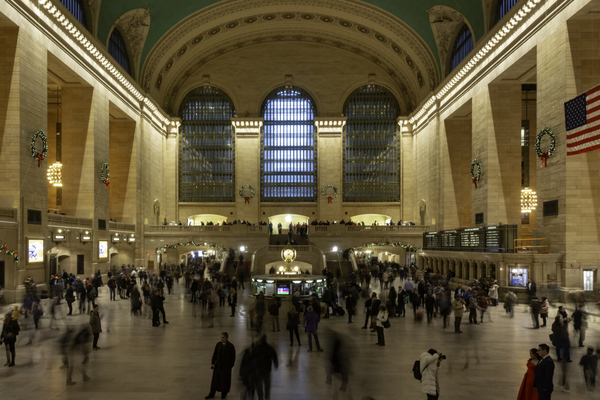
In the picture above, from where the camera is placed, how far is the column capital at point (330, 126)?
142ft

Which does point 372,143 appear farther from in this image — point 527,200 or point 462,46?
point 527,200

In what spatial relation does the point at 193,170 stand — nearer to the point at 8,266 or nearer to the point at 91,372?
the point at 8,266

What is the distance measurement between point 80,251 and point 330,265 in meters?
13.9

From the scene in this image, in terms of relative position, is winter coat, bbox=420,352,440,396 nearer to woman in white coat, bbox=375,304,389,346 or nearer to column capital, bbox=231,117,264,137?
woman in white coat, bbox=375,304,389,346

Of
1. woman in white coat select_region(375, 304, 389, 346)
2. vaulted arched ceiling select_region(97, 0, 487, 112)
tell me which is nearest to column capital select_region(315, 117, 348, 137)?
vaulted arched ceiling select_region(97, 0, 487, 112)

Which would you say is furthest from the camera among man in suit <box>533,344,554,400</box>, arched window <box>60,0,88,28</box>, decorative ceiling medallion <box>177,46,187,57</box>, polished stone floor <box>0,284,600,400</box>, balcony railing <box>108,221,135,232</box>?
decorative ceiling medallion <box>177,46,187,57</box>

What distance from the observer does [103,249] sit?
90.7ft

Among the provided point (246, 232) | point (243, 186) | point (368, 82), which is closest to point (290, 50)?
point (368, 82)

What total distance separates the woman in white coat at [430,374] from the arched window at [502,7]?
21.9 meters

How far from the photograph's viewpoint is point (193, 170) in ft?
145

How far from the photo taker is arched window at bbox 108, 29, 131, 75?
30.5 m

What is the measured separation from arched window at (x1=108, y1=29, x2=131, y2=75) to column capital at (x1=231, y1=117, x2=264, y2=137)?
11519mm

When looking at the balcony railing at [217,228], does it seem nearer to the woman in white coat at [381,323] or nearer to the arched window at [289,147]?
the arched window at [289,147]

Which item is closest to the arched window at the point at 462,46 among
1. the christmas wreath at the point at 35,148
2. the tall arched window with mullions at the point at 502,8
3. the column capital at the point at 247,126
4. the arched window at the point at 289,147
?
the tall arched window with mullions at the point at 502,8
